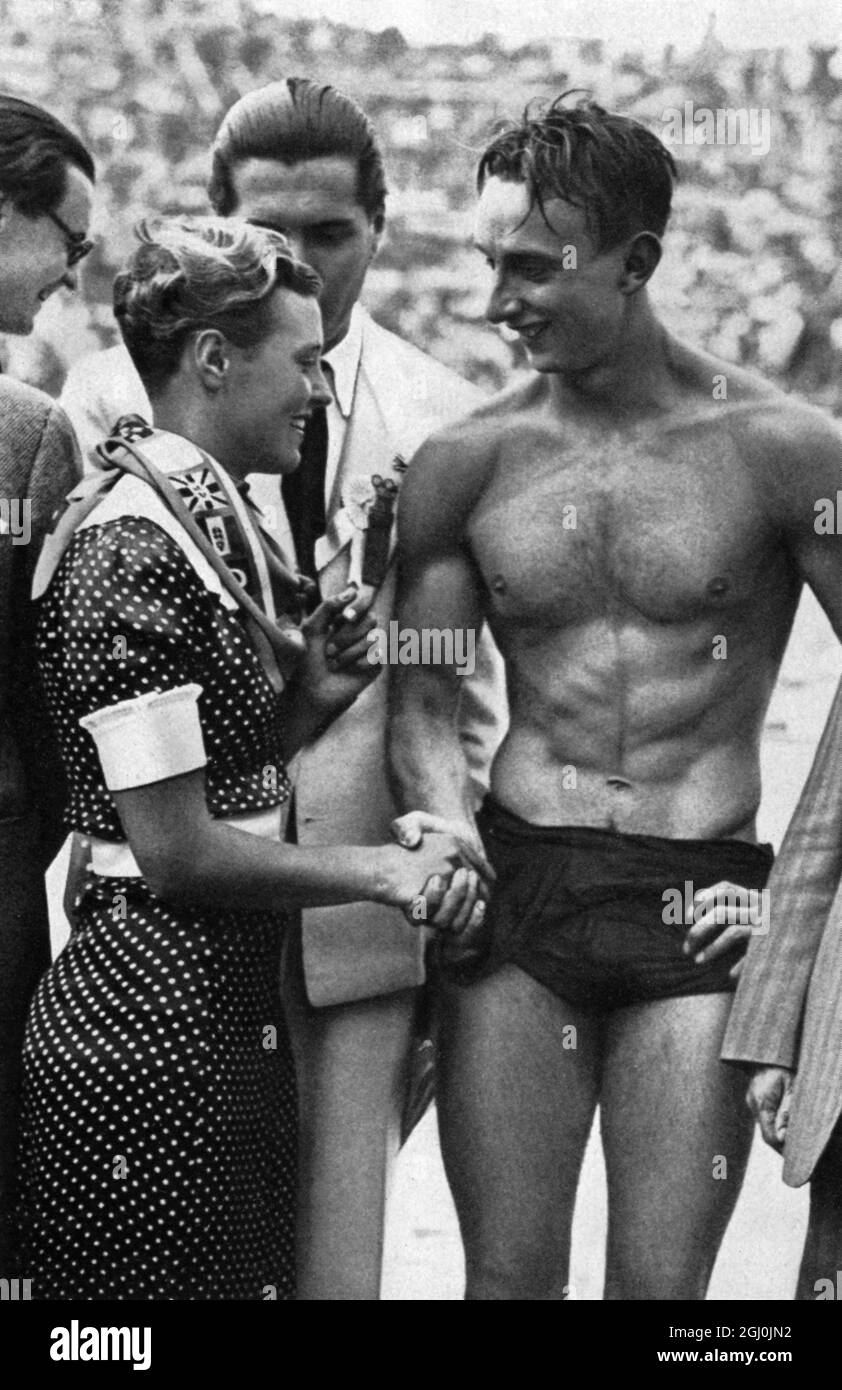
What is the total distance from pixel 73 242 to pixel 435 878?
1.19 meters

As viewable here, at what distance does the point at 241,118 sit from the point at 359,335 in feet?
1.32

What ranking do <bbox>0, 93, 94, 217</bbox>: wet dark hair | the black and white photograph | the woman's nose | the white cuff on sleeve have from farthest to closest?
<bbox>0, 93, 94, 217</bbox>: wet dark hair
the woman's nose
the black and white photograph
the white cuff on sleeve

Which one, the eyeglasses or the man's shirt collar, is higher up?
the eyeglasses

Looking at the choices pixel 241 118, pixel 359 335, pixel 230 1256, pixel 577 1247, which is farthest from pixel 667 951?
pixel 241 118

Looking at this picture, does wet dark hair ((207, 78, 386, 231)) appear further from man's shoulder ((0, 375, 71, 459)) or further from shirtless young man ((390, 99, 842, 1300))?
man's shoulder ((0, 375, 71, 459))

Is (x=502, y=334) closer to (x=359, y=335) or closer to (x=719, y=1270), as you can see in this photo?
(x=359, y=335)

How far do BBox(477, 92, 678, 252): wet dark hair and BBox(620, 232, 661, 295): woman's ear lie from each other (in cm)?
2

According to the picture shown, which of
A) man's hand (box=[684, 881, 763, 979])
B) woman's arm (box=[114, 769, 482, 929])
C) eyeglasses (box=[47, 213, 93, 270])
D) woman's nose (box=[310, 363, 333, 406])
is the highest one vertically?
eyeglasses (box=[47, 213, 93, 270])

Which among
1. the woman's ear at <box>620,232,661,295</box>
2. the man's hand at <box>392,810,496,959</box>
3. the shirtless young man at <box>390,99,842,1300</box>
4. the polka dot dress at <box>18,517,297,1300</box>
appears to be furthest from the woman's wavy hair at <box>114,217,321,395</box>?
the man's hand at <box>392,810,496,959</box>

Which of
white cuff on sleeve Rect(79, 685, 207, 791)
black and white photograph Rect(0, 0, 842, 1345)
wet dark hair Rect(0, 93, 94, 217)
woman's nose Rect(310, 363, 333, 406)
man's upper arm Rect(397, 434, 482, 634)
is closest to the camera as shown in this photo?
white cuff on sleeve Rect(79, 685, 207, 791)

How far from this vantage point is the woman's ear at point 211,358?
3.10 m

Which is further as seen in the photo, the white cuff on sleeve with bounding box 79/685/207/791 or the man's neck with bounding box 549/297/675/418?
the man's neck with bounding box 549/297/675/418

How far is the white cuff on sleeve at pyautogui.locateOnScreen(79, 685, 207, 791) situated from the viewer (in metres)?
2.95
